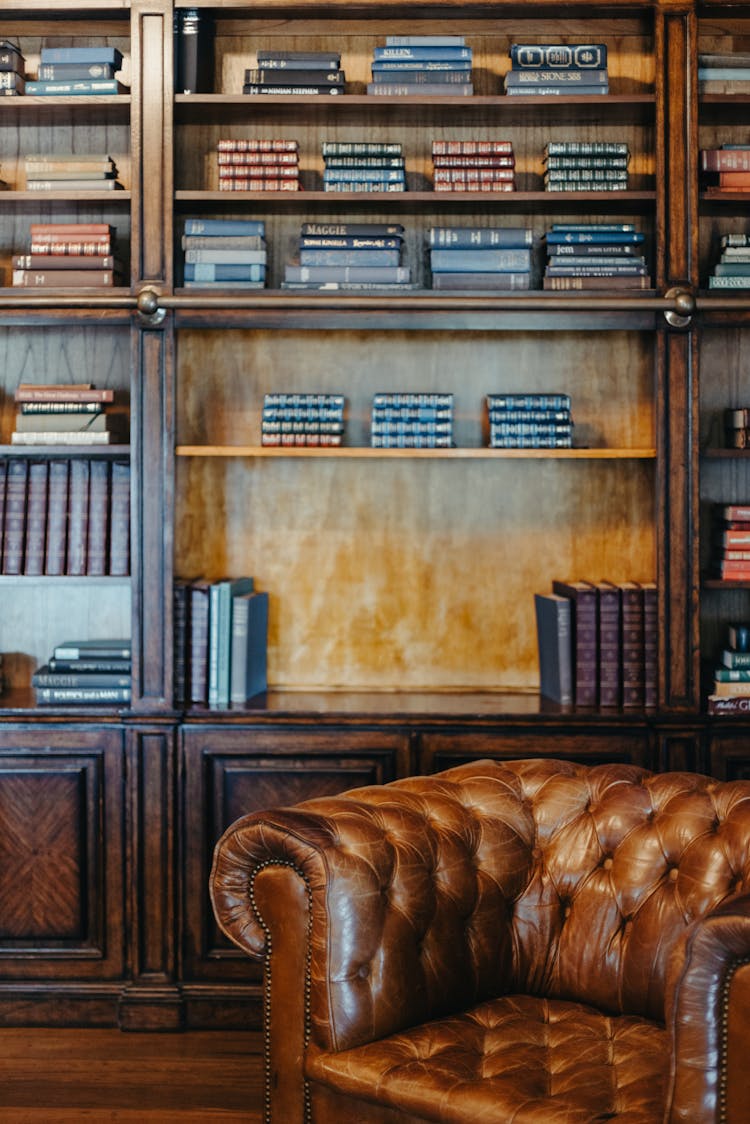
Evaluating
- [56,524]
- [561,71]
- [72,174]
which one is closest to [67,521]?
[56,524]

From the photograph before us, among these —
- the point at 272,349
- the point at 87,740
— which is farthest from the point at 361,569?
the point at 87,740

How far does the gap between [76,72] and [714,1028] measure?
2.95 m

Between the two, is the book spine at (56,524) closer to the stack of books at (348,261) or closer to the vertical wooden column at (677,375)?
the stack of books at (348,261)

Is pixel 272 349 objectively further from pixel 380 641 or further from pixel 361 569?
pixel 380 641

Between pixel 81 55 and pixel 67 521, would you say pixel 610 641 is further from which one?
pixel 81 55

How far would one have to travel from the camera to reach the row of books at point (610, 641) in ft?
11.0

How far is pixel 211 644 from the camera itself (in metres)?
3.38

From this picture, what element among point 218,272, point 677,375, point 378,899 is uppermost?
point 218,272

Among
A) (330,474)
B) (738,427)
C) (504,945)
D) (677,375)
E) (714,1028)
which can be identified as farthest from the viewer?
(330,474)

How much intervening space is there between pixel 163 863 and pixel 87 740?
1.33 feet

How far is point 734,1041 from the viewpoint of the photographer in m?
1.74

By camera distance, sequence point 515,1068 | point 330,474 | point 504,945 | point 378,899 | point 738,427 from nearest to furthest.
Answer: point 515,1068
point 378,899
point 504,945
point 738,427
point 330,474

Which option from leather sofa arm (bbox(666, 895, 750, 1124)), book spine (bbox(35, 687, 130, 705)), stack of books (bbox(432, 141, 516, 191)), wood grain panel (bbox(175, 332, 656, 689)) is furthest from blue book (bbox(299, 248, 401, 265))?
leather sofa arm (bbox(666, 895, 750, 1124))

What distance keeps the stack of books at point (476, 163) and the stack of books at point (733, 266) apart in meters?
0.63
